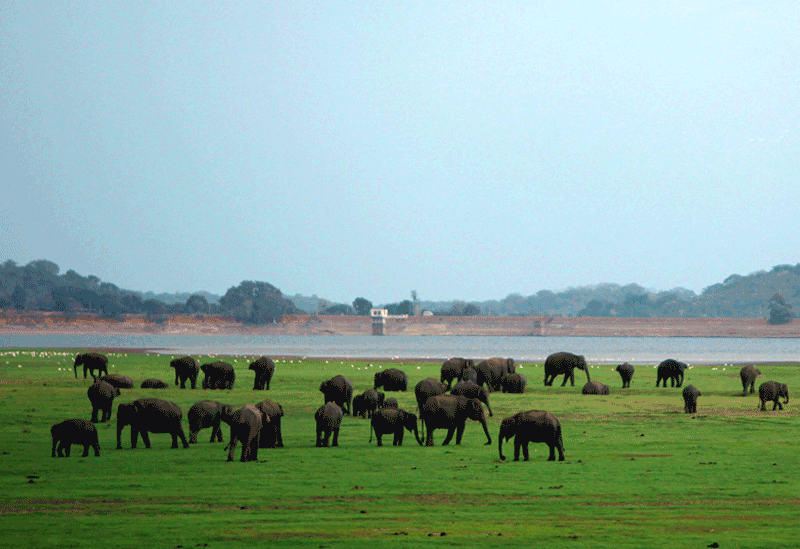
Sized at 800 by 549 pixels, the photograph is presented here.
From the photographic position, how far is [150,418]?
23812mm

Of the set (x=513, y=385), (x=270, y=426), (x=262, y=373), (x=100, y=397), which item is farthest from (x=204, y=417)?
(x=513, y=385)

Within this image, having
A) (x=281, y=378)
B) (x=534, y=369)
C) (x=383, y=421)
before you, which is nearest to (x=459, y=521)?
(x=383, y=421)

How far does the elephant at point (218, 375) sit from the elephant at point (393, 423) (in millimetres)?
19955

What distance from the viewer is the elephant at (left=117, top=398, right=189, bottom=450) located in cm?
2369

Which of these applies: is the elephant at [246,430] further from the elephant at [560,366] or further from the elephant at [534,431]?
the elephant at [560,366]

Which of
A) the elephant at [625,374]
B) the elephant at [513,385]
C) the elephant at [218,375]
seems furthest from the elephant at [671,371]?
the elephant at [218,375]

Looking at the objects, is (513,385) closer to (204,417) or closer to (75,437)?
(204,417)

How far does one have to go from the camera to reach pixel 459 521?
15062 millimetres

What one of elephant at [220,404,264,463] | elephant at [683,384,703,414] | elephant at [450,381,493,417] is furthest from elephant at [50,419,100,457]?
elephant at [683,384,703,414]

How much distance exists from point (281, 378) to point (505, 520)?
133 ft

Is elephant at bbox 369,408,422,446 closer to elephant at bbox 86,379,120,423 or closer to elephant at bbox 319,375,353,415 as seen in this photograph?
elephant at bbox 319,375,353,415

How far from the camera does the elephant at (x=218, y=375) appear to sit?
1729 inches

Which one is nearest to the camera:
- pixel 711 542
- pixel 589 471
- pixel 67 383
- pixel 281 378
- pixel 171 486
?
pixel 711 542

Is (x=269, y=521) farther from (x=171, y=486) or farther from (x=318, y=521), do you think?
(x=171, y=486)
